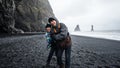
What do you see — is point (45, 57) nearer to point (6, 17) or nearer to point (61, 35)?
point (61, 35)

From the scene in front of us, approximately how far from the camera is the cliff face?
46.8 meters

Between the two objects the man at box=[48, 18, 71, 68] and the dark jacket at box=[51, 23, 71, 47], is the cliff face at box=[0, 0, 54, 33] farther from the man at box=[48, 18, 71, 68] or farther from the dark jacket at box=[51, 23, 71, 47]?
the dark jacket at box=[51, 23, 71, 47]

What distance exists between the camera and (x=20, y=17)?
2495 inches

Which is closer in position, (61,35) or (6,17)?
(61,35)

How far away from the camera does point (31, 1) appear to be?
77.8 m

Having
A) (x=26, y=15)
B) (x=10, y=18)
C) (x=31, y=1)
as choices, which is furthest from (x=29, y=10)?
(x=10, y=18)

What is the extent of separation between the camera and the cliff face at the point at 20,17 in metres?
46.8

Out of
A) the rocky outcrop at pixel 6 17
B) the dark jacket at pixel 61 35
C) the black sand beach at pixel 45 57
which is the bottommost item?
the black sand beach at pixel 45 57

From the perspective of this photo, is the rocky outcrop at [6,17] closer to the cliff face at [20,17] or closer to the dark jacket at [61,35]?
the cliff face at [20,17]

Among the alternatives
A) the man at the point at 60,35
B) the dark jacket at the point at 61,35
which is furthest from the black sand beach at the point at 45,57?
the dark jacket at the point at 61,35

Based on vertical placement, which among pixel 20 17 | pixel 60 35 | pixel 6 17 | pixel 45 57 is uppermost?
pixel 20 17

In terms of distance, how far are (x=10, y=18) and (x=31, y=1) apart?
1269 inches

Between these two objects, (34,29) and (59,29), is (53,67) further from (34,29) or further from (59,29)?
(34,29)

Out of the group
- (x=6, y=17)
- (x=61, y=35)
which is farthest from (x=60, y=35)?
(x=6, y=17)
